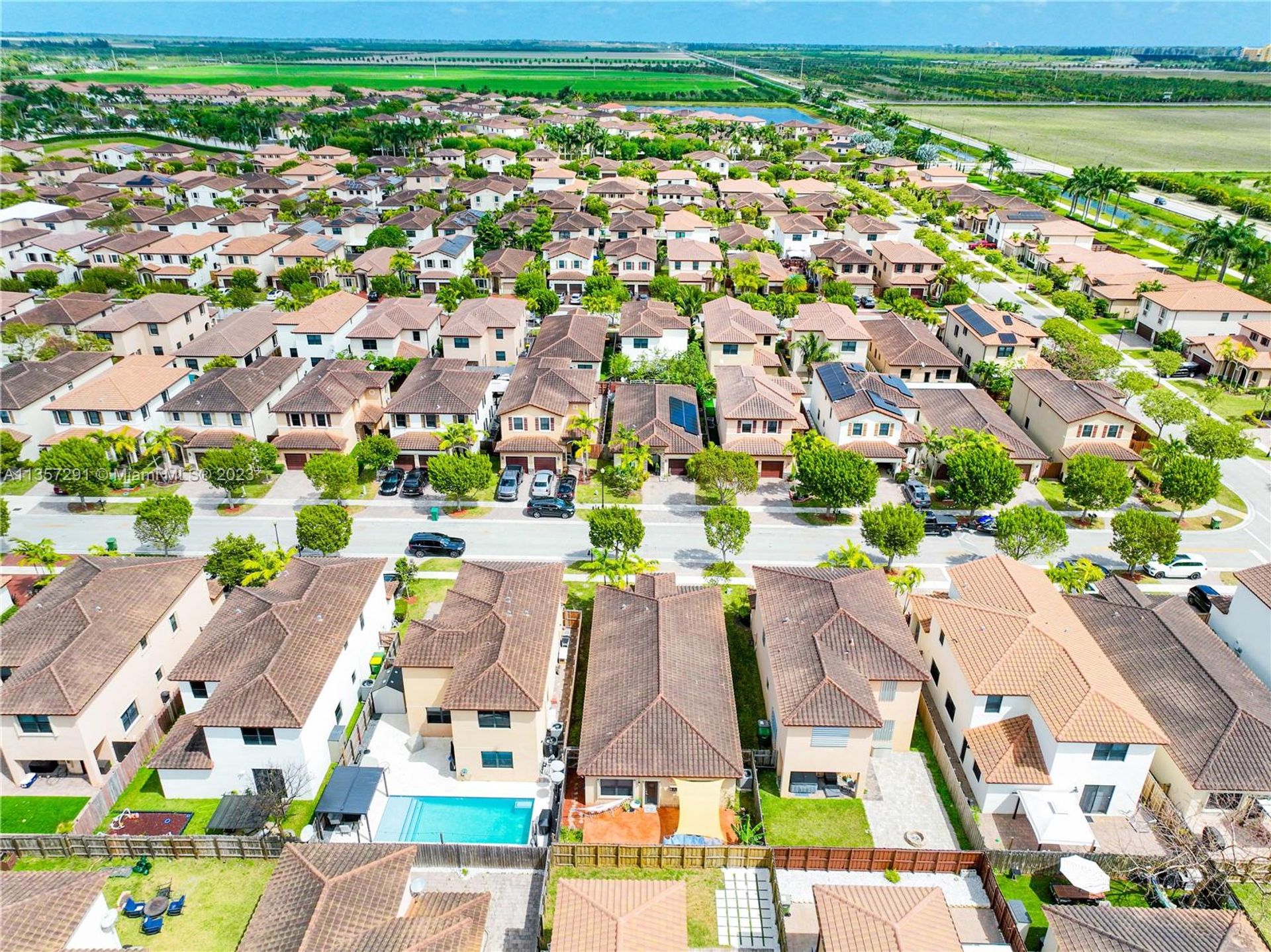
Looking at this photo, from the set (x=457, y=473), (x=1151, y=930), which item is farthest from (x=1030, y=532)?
(x=457, y=473)

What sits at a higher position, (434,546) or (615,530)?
(615,530)

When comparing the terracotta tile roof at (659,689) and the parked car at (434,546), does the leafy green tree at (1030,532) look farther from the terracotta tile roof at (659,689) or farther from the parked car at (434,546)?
the parked car at (434,546)

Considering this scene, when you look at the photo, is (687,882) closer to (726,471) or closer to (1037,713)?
(1037,713)

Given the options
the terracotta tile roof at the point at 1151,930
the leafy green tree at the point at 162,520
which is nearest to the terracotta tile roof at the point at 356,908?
the terracotta tile roof at the point at 1151,930

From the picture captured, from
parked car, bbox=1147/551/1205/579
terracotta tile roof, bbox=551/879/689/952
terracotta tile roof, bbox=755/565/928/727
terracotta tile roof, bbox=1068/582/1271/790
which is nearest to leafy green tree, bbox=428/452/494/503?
terracotta tile roof, bbox=755/565/928/727

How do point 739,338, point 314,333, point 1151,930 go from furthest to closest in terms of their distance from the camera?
point 739,338, point 314,333, point 1151,930

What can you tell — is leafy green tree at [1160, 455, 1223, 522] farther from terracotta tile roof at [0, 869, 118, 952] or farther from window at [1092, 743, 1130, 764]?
terracotta tile roof at [0, 869, 118, 952]

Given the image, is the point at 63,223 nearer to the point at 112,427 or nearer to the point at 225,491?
the point at 112,427
